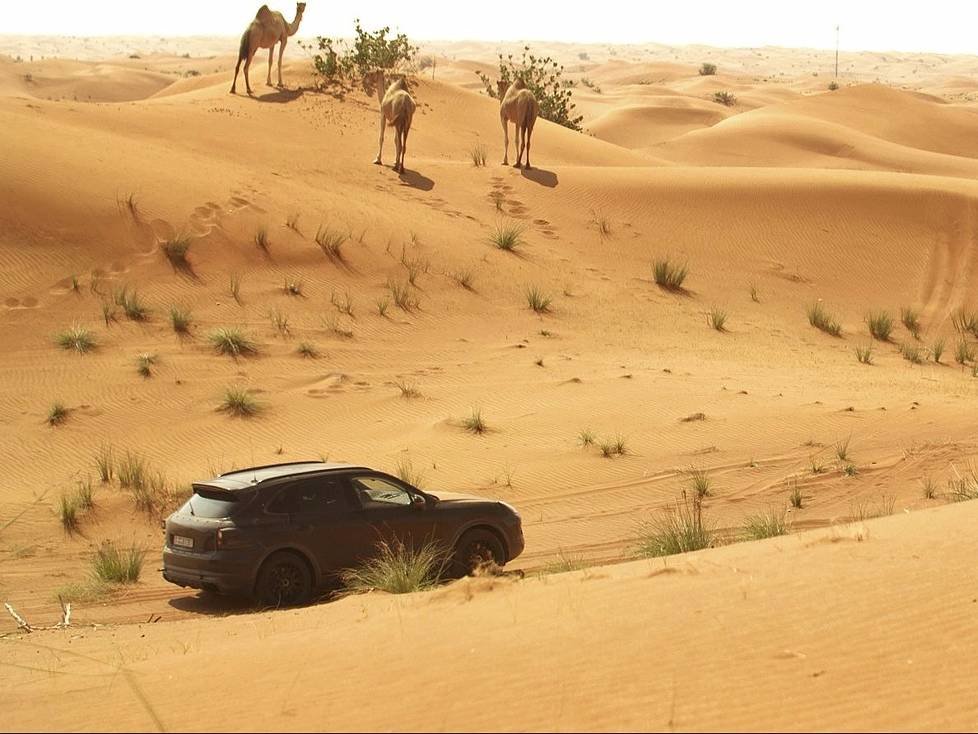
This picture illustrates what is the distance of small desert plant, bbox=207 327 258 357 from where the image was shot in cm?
2225

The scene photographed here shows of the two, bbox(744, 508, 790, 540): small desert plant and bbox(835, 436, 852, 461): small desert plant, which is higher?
bbox(744, 508, 790, 540): small desert plant

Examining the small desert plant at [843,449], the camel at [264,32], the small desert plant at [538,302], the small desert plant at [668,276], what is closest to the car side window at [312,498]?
the small desert plant at [843,449]

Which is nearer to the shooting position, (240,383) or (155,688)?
(155,688)

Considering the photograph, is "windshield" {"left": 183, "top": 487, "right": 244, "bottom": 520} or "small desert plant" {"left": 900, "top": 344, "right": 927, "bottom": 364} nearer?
"windshield" {"left": 183, "top": 487, "right": 244, "bottom": 520}

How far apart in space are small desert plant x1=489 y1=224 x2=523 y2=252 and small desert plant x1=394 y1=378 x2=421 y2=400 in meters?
7.86

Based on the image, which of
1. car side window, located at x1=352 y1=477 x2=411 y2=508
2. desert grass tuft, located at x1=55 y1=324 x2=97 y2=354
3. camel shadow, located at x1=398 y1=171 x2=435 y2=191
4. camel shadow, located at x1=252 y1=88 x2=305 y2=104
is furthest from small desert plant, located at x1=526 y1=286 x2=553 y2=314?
camel shadow, located at x1=252 y1=88 x2=305 y2=104

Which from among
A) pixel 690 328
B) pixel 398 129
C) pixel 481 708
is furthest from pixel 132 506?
pixel 398 129

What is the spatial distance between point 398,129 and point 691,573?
22.5m

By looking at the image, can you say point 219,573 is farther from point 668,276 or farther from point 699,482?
point 668,276

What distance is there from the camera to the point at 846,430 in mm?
18969

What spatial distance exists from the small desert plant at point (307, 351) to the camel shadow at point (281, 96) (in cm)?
1568

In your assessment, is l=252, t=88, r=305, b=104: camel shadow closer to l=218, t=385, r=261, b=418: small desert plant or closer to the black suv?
l=218, t=385, r=261, b=418: small desert plant

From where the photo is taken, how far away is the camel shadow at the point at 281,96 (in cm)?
3678

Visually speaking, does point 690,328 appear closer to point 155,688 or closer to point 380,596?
point 380,596
